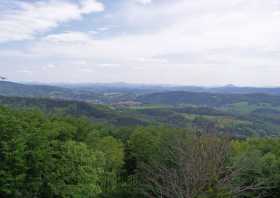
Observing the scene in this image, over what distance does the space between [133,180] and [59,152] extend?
58.2ft

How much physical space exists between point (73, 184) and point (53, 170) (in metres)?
2.48

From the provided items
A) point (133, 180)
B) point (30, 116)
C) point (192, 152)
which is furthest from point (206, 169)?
point (133, 180)

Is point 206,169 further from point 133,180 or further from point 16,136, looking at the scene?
point 133,180

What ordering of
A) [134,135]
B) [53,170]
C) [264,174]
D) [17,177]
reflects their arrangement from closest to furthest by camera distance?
[17,177]
[53,170]
[264,174]
[134,135]

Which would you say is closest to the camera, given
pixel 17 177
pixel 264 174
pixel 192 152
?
pixel 192 152

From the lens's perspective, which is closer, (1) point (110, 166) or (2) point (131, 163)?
(1) point (110, 166)

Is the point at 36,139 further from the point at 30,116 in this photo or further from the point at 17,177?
the point at 30,116

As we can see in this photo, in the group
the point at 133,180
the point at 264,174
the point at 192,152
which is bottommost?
the point at 133,180

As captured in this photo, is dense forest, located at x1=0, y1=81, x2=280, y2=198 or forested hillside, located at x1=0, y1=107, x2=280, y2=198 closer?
forested hillside, located at x1=0, y1=107, x2=280, y2=198

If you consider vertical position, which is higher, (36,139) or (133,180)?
(36,139)

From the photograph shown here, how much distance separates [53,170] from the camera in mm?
30328

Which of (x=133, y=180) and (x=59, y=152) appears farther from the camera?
(x=133, y=180)

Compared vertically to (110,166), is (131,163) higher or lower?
lower

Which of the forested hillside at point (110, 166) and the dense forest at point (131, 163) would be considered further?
the dense forest at point (131, 163)
